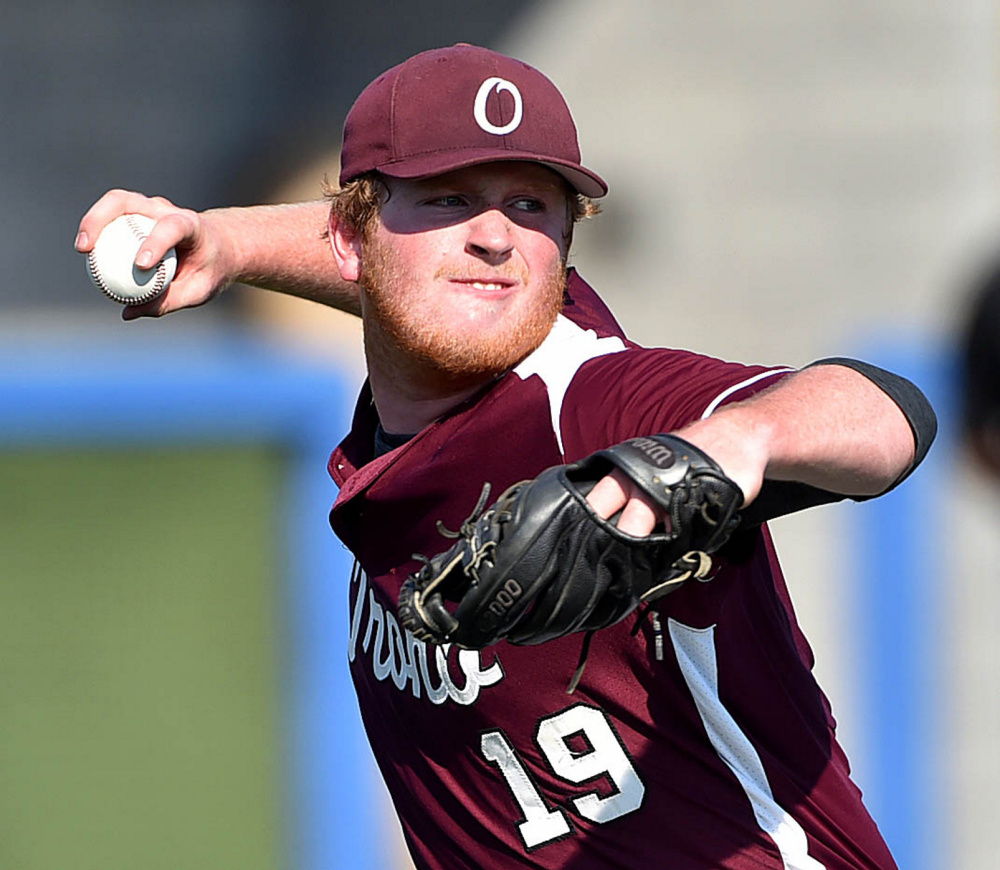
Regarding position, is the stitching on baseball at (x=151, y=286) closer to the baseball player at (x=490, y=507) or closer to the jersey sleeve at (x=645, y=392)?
the baseball player at (x=490, y=507)

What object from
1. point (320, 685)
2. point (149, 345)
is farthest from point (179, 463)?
point (149, 345)

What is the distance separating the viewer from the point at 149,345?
6.64 m

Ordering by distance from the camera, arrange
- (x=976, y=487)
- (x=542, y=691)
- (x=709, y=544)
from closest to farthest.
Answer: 1. (x=709, y=544)
2. (x=542, y=691)
3. (x=976, y=487)

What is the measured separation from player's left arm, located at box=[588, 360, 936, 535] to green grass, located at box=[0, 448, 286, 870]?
3315 millimetres

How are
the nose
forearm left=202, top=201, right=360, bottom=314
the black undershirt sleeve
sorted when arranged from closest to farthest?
the black undershirt sleeve, the nose, forearm left=202, top=201, right=360, bottom=314

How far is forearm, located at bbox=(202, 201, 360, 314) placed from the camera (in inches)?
118

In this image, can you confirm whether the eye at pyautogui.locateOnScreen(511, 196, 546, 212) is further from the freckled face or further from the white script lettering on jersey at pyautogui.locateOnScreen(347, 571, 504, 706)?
the white script lettering on jersey at pyautogui.locateOnScreen(347, 571, 504, 706)

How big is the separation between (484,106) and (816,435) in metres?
0.84

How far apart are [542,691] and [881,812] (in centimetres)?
329

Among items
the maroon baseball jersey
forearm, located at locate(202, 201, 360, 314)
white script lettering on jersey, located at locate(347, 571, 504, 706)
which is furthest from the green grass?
the maroon baseball jersey

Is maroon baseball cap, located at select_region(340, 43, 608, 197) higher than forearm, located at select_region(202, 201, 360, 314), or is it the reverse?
forearm, located at select_region(202, 201, 360, 314)

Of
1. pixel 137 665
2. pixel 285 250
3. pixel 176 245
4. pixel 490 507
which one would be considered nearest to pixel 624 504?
pixel 490 507

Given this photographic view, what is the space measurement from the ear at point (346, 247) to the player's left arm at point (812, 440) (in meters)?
1.01

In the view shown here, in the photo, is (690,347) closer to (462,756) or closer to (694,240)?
(694,240)
